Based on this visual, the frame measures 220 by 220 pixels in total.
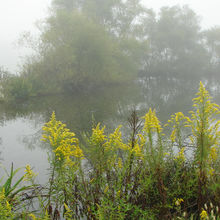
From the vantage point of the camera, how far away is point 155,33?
40.1 m

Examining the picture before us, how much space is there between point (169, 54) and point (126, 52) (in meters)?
12.4

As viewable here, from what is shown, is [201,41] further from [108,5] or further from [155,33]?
[108,5]

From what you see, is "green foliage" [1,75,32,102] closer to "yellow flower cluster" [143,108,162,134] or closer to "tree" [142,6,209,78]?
"yellow flower cluster" [143,108,162,134]

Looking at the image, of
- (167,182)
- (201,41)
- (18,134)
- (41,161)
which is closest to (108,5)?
(201,41)

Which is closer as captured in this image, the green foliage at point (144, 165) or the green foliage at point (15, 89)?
the green foliage at point (144, 165)

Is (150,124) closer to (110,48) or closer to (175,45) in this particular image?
(110,48)

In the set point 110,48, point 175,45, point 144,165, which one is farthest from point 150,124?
point 175,45

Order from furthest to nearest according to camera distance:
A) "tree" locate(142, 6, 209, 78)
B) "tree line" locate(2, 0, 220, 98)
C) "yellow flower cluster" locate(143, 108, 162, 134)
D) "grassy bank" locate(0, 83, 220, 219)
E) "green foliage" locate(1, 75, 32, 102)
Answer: "tree" locate(142, 6, 209, 78) < "tree line" locate(2, 0, 220, 98) < "green foliage" locate(1, 75, 32, 102) < "yellow flower cluster" locate(143, 108, 162, 134) < "grassy bank" locate(0, 83, 220, 219)

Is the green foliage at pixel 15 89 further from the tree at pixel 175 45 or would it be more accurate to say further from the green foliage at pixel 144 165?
the tree at pixel 175 45

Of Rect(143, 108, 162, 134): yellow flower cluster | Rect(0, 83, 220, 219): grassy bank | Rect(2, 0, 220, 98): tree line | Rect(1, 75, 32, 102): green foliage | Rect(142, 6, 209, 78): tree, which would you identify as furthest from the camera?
Rect(142, 6, 209, 78): tree

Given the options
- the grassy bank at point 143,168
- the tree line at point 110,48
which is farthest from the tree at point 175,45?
the grassy bank at point 143,168

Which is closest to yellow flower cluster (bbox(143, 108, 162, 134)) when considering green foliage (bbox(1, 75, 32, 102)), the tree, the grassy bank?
the grassy bank

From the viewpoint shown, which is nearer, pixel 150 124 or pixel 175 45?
pixel 150 124

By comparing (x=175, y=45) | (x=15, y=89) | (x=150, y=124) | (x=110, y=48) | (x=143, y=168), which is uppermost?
(x=175, y=45)
